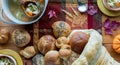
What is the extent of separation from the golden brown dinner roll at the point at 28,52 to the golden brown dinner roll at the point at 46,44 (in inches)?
1.1

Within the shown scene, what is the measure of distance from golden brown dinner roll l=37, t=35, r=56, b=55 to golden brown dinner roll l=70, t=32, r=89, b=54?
0.09 metres

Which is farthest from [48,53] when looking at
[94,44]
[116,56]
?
[116,56]

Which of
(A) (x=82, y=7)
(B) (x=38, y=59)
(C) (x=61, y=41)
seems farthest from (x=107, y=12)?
(B) (x=38, y=59)

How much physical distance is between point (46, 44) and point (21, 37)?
10 centimetres

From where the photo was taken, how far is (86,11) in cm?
129

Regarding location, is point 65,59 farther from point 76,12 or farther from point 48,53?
point 76,12

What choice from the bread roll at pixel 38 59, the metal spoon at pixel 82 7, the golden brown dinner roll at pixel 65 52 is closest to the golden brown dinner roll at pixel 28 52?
the bread roll at pixel 38 59

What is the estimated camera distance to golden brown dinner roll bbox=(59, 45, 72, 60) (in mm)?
1161

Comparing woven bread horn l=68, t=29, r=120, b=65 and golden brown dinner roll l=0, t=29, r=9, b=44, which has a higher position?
golden brown dinner roll l=0, t=29, r=9, b=44

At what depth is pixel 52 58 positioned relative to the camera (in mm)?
1166

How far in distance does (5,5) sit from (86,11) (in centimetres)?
32

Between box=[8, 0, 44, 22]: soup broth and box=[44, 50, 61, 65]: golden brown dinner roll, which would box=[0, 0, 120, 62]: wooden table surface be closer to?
box=[8, 0, 44, 22]: soup broth

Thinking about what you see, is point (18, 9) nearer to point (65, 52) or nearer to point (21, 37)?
point (21, 37)

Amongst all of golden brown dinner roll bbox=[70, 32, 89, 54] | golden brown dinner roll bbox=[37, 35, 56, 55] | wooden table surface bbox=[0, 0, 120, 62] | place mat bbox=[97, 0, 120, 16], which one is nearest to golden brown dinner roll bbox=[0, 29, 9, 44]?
wooden table surface bbox=[0, 0, 120, 62]
